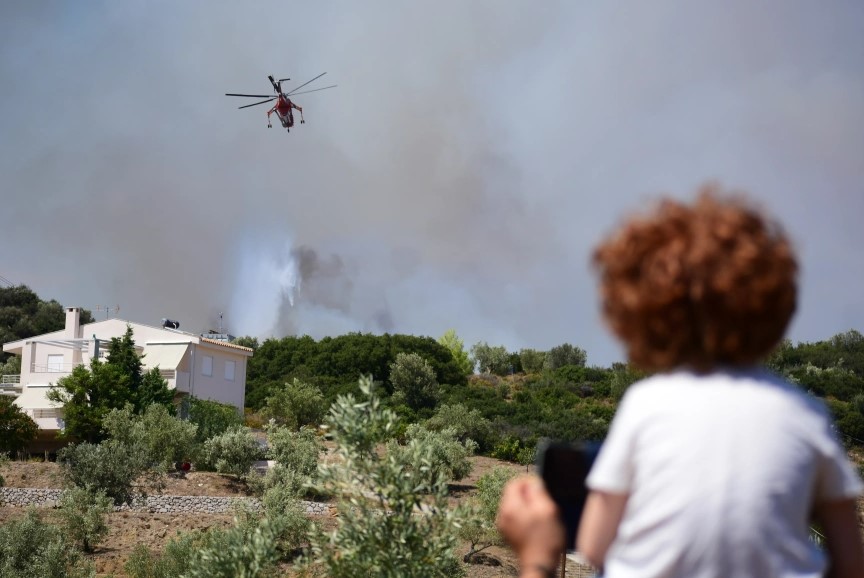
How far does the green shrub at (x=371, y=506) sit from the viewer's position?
23.2 feet

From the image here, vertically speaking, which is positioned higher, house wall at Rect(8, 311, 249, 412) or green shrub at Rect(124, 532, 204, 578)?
house wall at Rect(8, 311, 249, 412)

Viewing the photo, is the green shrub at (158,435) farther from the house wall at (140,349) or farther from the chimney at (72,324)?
the chimney at (72,324)

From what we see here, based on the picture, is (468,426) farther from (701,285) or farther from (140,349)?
(701,285)

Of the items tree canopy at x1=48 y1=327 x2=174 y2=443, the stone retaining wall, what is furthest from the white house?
the stone retaining wall

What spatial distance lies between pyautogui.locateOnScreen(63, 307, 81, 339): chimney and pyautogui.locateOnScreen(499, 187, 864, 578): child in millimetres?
49953

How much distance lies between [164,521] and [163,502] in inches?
86.9

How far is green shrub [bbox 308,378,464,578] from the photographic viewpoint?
708 cm

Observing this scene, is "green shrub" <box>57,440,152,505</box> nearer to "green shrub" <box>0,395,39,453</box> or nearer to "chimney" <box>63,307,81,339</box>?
"green shrub" <box>0,395,39,453</box>

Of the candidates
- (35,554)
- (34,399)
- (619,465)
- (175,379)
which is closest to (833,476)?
(619,465)

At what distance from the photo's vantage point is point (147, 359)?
149 feet

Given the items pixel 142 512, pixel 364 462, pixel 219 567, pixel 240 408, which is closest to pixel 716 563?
pixel 364 462

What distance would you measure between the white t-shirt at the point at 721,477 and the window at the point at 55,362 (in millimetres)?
48697

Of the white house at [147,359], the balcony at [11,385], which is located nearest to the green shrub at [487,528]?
the white house at [147,359]

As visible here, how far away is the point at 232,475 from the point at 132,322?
2128cm
